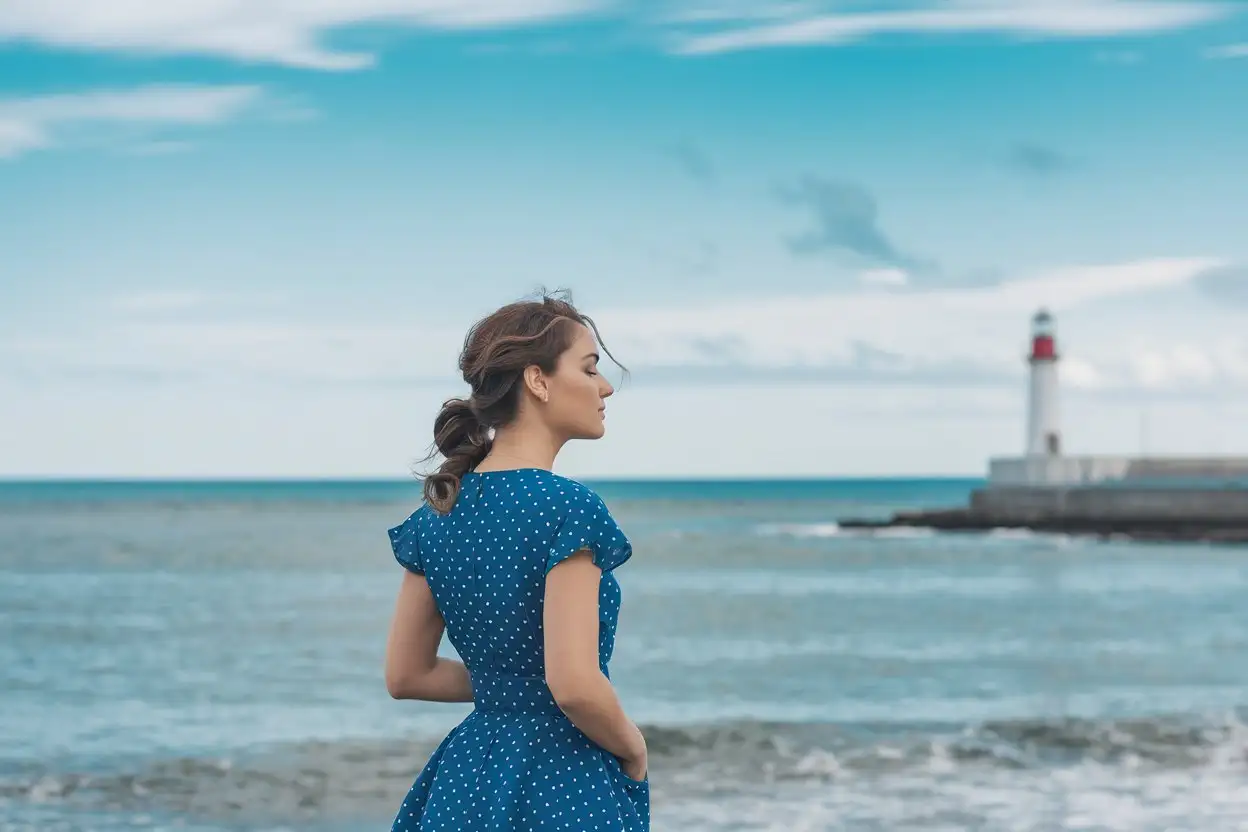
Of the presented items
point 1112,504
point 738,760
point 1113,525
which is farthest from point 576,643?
point 1112,504

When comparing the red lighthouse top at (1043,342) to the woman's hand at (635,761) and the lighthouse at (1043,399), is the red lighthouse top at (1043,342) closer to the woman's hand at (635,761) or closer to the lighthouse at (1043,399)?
the lighthouse at (1043,399)

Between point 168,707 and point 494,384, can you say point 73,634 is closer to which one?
point 168,707

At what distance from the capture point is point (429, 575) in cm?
244

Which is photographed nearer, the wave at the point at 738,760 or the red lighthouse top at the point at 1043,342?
the wave at the point at 738,760

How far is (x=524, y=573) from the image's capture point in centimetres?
231

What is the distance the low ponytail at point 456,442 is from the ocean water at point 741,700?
569 cm

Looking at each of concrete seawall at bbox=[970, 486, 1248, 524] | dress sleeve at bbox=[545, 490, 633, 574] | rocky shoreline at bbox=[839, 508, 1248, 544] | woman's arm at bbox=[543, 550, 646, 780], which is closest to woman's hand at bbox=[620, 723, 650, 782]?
woman's arm at bbox=[543, 550, 646, 780]

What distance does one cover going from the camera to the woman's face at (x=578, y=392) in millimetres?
2348

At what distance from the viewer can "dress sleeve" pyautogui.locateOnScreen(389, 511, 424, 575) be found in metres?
2.45

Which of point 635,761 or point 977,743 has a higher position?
point 635,761

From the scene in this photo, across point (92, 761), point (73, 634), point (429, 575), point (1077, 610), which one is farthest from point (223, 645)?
point (429, 575)

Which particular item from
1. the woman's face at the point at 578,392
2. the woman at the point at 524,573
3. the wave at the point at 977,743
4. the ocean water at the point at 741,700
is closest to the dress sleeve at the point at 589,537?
the woman at the point at 524,573

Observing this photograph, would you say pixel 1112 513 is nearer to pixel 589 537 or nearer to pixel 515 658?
pixel 515 658

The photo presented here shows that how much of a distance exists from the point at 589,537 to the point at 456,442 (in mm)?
338
